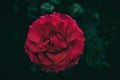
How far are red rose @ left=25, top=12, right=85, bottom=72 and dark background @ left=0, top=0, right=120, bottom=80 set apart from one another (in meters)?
0.20

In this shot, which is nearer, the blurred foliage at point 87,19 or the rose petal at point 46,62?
the rose petal at point 46,62

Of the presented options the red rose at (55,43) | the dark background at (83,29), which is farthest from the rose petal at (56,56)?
the dark background at (83,29)

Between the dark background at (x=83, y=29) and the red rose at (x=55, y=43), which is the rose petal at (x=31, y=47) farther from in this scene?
the dark background at (x=83, y=29)

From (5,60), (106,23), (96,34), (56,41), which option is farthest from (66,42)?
(5,60)

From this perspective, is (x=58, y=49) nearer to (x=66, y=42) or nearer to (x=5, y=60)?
(x=66, y=42)

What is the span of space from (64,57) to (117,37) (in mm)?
519

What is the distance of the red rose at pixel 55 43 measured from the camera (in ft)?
4.91

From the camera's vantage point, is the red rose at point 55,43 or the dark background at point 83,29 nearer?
the red rose at point 55,43

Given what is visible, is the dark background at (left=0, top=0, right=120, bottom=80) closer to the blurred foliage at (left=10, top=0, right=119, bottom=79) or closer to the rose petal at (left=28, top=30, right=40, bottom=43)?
the blurred foliage at (left=10, top=0, right=119, bottom=79)

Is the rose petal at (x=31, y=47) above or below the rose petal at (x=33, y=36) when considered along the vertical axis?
below

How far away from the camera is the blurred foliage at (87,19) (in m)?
1.76

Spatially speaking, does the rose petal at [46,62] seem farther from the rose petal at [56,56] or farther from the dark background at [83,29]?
the dark background at [83,29]

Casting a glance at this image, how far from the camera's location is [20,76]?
2008 millimetres

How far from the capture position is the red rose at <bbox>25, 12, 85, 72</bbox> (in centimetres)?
150
